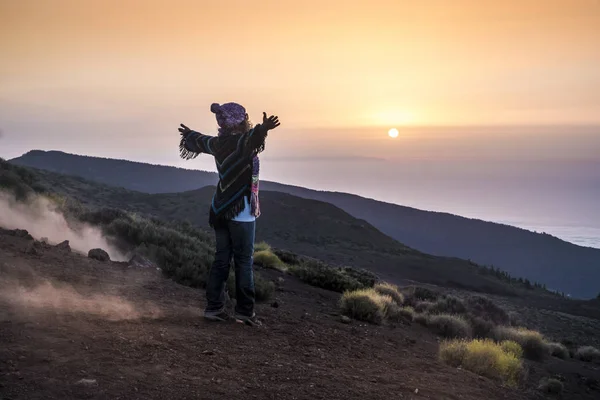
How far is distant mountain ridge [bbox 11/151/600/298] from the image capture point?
79.4m

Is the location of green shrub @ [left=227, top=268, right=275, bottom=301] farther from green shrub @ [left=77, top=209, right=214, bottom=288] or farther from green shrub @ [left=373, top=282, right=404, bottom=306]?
green shrub @ [left=373, top=282, right=404, bottom=306]

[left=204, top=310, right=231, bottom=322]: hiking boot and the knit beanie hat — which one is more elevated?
the knit beanie hat

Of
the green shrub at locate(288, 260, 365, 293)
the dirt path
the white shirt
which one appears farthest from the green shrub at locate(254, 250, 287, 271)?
the white shirt

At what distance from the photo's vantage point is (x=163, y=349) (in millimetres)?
5469

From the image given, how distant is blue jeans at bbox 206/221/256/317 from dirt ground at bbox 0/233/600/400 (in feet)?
1.21

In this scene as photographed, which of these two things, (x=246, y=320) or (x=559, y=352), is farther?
(x=559, y=352)

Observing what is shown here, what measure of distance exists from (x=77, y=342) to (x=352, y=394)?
8.23 ft

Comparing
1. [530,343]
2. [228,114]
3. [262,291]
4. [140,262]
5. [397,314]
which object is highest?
[228,114]

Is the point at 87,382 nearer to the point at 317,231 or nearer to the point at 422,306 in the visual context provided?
the point at 422,306

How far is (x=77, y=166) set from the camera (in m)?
108

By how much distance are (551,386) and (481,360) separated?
248 cm

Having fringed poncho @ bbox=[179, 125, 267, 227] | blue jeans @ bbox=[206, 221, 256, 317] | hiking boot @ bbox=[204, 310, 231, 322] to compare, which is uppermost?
fringed poncho @ bbox=[179, 125, 267, 227]

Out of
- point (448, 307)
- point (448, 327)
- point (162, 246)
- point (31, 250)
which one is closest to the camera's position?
point (31, 250)

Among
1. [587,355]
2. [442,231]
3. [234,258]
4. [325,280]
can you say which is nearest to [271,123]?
[234,258]
